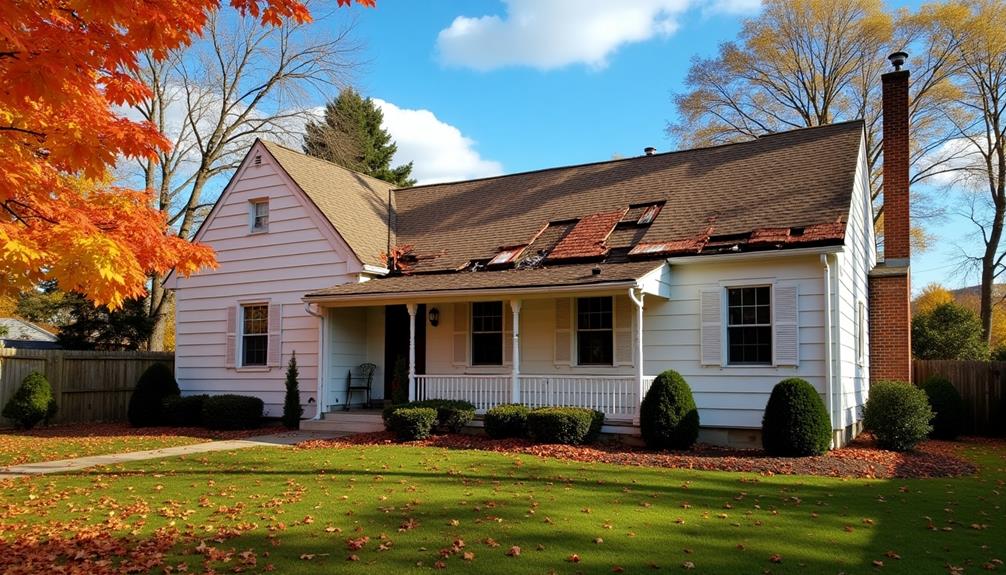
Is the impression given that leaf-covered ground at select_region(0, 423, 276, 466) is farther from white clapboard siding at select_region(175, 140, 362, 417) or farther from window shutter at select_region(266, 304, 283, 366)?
window shutter at select_region(266, 304, 283, 366)

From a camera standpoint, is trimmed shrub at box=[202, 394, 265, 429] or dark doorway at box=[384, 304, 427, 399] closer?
trimmed shrub at box=[202, 394, 265, 429]

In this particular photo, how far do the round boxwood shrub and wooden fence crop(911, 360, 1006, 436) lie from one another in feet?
27.7

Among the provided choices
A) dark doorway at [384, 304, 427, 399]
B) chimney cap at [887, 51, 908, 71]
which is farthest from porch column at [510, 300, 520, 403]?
chimney cap at [887, 51, 908, 71]

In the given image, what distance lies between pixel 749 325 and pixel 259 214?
12.3 m

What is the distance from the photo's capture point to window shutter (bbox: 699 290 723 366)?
A: 1360 cm

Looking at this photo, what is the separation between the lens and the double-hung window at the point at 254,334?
18406 mm

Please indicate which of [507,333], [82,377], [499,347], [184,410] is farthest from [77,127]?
[82,377]

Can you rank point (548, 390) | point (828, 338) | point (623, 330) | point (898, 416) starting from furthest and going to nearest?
1. point (623, 330)
2. point (548, 390)
3. point (898, 416)
4. point (828, 338)

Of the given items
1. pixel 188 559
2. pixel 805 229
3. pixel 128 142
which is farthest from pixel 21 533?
pixel 805 229

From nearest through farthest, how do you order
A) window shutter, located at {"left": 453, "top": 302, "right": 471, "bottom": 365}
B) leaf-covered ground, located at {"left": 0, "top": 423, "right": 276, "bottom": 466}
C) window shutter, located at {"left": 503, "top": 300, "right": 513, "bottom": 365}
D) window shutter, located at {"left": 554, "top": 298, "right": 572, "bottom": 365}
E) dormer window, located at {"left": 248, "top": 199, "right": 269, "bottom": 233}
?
leaf-covered ground, located at {"left": 0, "top": 423, "right": 276, "bottom": 466}
window shutter, located at {"left": 554, "top": 298, "right": 572, "bottom": 365}
window shutter, located at {"left": 503, "top": 300, "right": 513, "bottom": 365}
window shutter, located at {"left": 453, "top": 302, "right": 471, "bottom": 365}
dormer window, located at {"left": 248, "top": 199, "right": 269, "bottom": 233}

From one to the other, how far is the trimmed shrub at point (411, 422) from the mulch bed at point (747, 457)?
0.17m

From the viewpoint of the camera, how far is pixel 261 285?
18359 millimetres

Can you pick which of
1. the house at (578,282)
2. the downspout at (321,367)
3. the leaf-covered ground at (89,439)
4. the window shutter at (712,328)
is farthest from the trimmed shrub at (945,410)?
the leaf-covered ground at (89,439)

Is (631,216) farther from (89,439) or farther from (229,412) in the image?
(89,439)
